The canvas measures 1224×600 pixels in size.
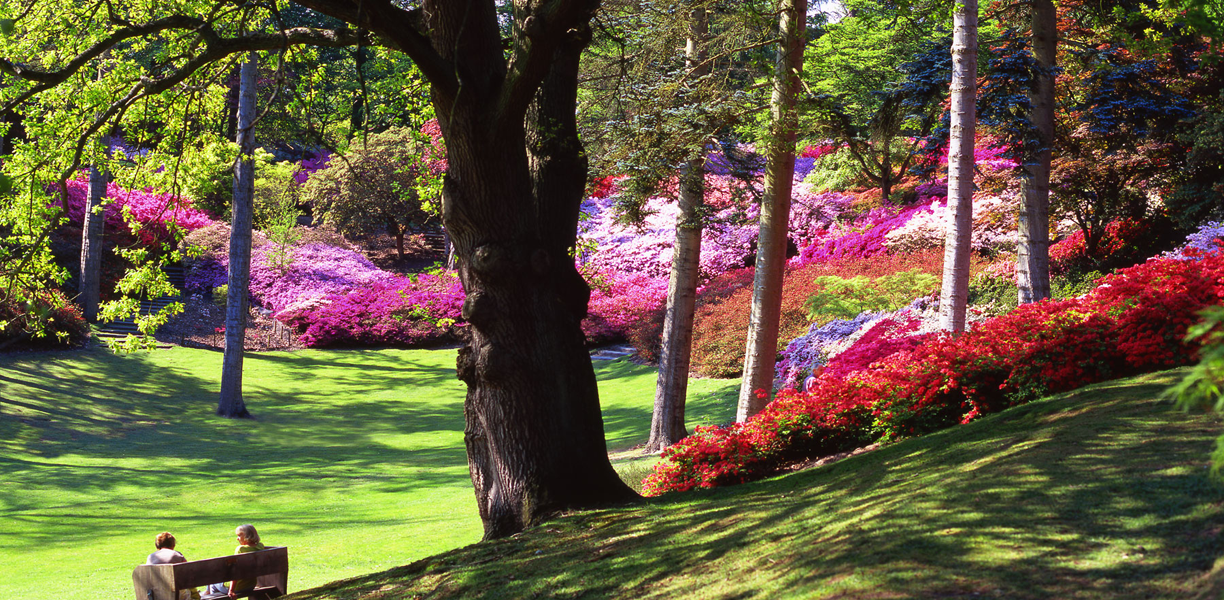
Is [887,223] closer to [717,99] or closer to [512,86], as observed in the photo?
[717,99]

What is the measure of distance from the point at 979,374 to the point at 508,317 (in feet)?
14.9

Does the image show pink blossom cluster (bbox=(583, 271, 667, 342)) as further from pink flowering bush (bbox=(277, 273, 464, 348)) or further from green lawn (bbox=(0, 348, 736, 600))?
pink flowering bush (bbox=(277, 273, 464, 348))

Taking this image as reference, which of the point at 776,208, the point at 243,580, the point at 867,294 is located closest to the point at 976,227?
the point at 867,294

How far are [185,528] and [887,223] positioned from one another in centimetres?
1737

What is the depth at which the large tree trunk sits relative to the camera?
21.4 ft

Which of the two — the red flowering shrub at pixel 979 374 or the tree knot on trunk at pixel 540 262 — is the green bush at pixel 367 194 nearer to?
the red flowering shrub at pixel 979 374

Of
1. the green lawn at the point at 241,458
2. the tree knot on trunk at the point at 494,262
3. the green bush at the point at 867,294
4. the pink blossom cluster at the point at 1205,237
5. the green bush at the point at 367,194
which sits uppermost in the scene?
the green bush at the point at 367,194

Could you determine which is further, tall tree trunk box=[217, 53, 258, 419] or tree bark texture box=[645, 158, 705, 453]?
tall tree trunk box=[217, 53, 258, 419]

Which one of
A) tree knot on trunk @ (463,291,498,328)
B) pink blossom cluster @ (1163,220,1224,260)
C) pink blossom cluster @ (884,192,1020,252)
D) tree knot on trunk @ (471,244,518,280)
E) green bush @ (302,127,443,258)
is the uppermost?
green bush @ (302,127,443,258)

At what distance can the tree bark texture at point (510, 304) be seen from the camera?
21.4ft

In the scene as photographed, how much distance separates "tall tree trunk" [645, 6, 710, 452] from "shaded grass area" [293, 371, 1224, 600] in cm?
592

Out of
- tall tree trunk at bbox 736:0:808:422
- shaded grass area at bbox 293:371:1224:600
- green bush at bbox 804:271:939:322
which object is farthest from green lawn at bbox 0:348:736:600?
tall tree trunk at bbox 736:0:808:422

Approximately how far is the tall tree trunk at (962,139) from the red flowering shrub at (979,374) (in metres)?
0.87

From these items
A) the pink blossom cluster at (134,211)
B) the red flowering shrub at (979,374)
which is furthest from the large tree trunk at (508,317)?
the pink blossom cluster at (134,211)
